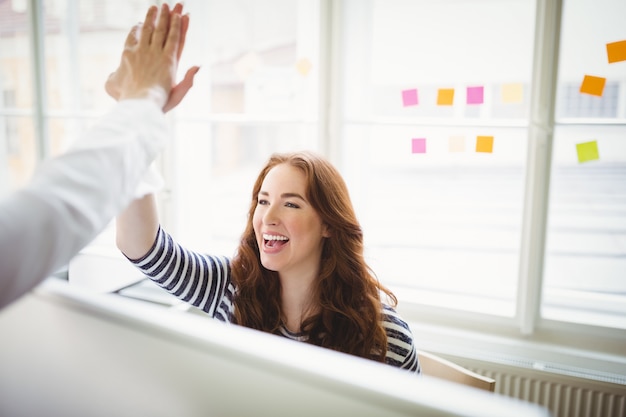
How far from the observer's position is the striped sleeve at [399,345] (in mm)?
1366

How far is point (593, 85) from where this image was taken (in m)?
2.05

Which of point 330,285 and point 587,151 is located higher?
point 587,151

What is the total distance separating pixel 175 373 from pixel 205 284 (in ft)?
3.60

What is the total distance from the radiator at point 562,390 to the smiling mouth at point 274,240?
42.9 inches

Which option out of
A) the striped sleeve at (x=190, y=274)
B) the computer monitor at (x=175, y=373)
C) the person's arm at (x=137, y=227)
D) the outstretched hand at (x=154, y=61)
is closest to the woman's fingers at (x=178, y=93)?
the outstretched hand at (x=154, y=61)

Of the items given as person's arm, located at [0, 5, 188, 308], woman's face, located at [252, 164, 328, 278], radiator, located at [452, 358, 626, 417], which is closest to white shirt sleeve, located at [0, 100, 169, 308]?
person's arm, located at [0, 5, 188, 308]

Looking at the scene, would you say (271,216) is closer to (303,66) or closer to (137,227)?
(137,227)

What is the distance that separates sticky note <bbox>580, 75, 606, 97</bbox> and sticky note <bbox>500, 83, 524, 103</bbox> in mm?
229

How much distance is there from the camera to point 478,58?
225cm

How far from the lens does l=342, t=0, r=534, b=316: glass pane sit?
7.29ft

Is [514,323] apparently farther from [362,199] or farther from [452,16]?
[452,16]

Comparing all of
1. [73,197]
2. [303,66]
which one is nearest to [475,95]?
[303,66]

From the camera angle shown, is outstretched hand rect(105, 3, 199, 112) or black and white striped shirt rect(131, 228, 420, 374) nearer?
outstretched hand rect(105, 3, 199, 112)

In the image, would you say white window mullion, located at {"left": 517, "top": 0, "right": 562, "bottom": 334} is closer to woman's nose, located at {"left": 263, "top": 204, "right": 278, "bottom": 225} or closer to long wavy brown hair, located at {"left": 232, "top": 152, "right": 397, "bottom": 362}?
long wavy brown hair, located at {"left": 232, "top": 152, "right": 397, "bottom": 362}
